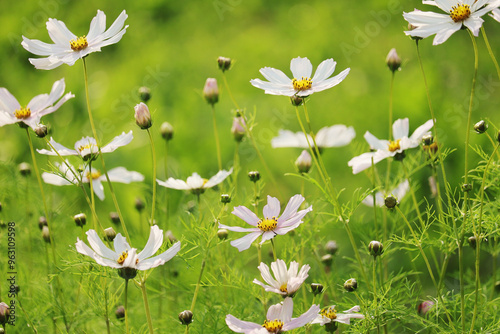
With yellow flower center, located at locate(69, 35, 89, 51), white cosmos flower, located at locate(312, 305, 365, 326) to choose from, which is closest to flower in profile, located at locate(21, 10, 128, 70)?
yellow flower center, located at locate(69, 35, 89, 51)

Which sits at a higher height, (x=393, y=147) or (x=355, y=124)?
(x=393, y=147)

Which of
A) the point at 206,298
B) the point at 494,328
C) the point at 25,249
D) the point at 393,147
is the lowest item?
the point at 25,249

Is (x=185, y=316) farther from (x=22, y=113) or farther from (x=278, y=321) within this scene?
(x=22, y=113)

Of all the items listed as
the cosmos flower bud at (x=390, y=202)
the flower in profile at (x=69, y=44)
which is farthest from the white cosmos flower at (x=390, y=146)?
the flower in profile at (x=69, y=44)

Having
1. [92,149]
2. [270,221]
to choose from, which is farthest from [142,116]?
[270,221]

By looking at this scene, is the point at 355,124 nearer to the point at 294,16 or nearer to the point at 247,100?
the point at 247,100

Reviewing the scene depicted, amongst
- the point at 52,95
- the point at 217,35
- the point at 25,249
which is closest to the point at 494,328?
the point at 52,95
